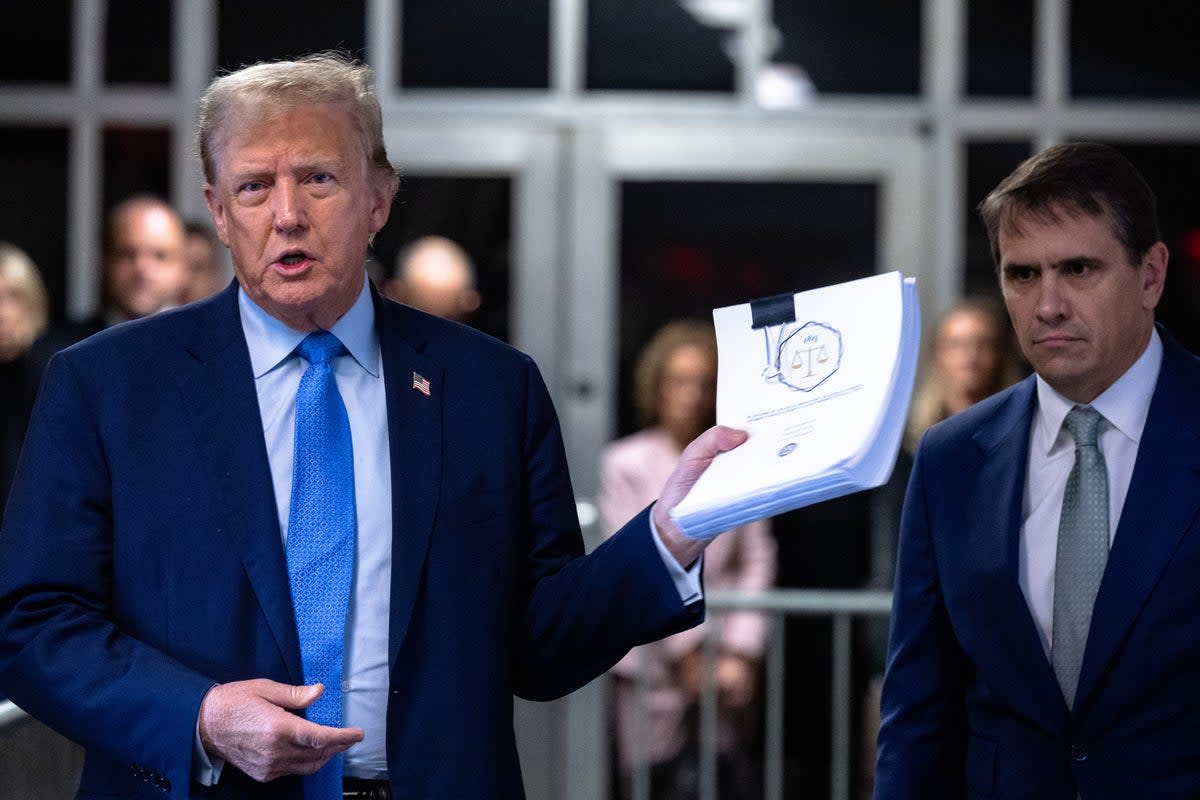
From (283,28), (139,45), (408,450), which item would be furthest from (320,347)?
(139,45)

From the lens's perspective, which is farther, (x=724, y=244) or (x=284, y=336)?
(x=724, y=244)

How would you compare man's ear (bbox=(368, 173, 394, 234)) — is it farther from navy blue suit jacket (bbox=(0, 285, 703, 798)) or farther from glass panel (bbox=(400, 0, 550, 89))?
glass panel (bbox=(400, 0, 550, 89))

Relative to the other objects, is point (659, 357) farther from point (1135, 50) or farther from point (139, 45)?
point (139, 45)

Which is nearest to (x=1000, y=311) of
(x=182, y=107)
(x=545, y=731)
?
(x=545, y=731)

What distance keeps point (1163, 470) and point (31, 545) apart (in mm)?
1690

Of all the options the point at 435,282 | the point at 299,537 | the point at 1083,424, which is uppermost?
the point at 435,282

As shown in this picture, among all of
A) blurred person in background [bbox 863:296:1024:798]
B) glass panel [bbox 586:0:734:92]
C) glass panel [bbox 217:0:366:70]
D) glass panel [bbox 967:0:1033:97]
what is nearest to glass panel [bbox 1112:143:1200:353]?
glass panel [bbox 967:0:1033:97]

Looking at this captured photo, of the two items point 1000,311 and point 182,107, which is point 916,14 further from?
point 182,107

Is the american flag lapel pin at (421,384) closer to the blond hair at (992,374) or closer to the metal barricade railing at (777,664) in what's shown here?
the metal barricade railing at (777,664)

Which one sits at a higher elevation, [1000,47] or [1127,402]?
[1000,47]

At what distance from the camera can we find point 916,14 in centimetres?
752

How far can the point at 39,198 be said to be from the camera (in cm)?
762

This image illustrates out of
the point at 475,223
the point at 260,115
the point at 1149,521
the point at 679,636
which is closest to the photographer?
the point at 260,115

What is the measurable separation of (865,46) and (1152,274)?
15.6 ft
